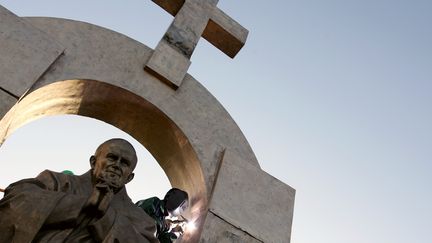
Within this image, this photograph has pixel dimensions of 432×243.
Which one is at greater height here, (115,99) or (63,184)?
(115,99)

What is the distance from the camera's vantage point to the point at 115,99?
4.21 metres

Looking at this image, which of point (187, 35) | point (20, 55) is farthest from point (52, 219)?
point (187, 35)

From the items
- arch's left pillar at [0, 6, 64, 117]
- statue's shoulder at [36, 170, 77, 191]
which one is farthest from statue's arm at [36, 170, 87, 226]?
arch's left pillar at [0, 6, 64, 117]

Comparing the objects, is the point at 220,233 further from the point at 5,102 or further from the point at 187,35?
the point at 187,35

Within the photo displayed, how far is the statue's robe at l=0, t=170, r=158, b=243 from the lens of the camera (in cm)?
243

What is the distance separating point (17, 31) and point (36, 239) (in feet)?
6.98

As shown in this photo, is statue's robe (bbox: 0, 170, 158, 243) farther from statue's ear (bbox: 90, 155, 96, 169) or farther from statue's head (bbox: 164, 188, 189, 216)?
statue's head (bbox: 164, 188, 189, 216)

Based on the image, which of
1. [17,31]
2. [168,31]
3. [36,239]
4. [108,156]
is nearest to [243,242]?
[108,156]

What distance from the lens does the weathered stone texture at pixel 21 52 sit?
3.48 meters

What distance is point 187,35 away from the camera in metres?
4.90

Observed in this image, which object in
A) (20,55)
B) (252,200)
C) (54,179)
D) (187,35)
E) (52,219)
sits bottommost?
(52,219)

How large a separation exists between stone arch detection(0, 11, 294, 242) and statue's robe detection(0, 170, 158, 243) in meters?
1.03

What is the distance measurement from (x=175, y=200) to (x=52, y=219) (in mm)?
1602

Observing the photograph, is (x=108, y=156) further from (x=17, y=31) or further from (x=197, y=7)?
(x=197, y=7)
